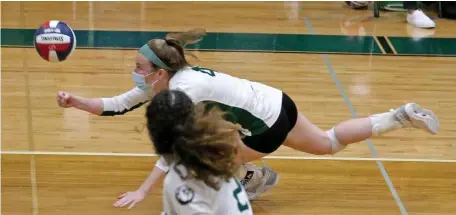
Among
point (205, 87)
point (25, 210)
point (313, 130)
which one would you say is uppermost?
point (205, 87)

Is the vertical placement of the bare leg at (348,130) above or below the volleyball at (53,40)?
below

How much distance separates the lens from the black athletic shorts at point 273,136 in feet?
12.6

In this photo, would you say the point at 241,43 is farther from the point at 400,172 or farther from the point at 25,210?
the point at 25,210

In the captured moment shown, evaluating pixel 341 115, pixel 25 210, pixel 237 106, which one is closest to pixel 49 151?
pixel 25 210

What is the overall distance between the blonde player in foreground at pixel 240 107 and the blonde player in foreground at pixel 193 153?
91 cm

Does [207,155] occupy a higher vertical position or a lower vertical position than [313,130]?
higher

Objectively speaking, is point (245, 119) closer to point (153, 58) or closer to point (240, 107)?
point (240, 107)

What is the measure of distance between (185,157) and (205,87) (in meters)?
1.13

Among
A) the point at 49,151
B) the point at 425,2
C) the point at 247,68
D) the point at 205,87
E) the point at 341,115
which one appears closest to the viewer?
the point at 205,87

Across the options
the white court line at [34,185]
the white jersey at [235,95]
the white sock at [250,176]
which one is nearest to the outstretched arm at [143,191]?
the white jersey at [235,95]

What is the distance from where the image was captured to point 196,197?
2.55 m

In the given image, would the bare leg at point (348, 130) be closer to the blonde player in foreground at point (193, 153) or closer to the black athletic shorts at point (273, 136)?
the black athletic shorts at point (273, 136)

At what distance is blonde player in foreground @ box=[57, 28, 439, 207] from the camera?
3.62 metres

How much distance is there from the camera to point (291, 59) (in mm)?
6996
